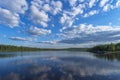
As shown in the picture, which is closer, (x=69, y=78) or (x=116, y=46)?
(x=69, y=78)

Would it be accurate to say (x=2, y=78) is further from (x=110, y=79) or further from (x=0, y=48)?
(x=0, y=48)

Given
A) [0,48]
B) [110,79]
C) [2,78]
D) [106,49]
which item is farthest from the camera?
[0,48]

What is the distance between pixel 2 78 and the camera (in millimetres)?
18453

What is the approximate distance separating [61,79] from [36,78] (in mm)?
3400

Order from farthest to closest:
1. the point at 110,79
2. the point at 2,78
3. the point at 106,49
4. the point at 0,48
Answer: the point at 0,48, the point at 106,49, the point at 2,78, the point at 110,79

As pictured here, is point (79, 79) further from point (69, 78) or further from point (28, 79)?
point (28, 79)

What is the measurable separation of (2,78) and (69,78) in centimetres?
866

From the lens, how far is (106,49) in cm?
13788

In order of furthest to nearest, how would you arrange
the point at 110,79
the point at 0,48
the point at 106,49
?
the point at 0,48, the point at 106,49, the point at 110,79

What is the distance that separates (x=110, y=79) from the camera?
17281 mm

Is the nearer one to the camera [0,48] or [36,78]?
[36,78]

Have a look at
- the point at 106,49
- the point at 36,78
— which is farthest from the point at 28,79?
the point at 106,49

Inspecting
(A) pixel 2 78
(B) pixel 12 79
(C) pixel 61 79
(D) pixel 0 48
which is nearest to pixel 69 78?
(C) pixel 61 79

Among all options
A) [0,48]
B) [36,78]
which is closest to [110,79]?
[36,78]
